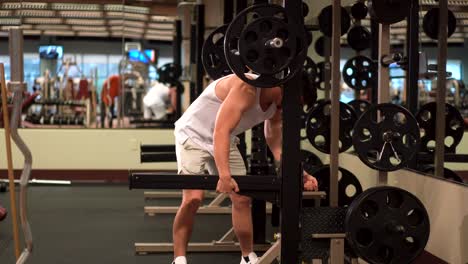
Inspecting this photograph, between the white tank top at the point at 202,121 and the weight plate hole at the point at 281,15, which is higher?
the weight plate hole at the point at 281,15

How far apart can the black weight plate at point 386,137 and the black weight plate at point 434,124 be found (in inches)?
48.9

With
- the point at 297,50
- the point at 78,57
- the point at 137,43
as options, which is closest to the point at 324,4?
the point at 297,50

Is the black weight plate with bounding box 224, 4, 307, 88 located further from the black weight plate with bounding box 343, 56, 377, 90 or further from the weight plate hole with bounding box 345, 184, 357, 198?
the black weight plate with bounding box 343, 56, 377, 90

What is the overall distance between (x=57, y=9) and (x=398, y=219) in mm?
6342

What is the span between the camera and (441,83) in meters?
4.02

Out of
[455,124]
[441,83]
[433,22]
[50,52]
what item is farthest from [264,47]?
[50,52]

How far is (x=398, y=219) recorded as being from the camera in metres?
3.06

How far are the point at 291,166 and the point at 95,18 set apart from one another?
257 inches

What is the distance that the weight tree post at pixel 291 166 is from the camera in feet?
9.44

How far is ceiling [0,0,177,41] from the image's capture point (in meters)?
7.94

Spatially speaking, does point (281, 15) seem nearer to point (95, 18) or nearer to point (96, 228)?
point (96, 228)

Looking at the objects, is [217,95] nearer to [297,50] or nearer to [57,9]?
[297,50]

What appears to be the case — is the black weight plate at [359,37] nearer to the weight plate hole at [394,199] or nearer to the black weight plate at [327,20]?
the black weight plate at [327,20]

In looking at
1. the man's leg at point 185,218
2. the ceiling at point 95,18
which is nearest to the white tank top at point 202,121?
the man's leg at point 185,218
